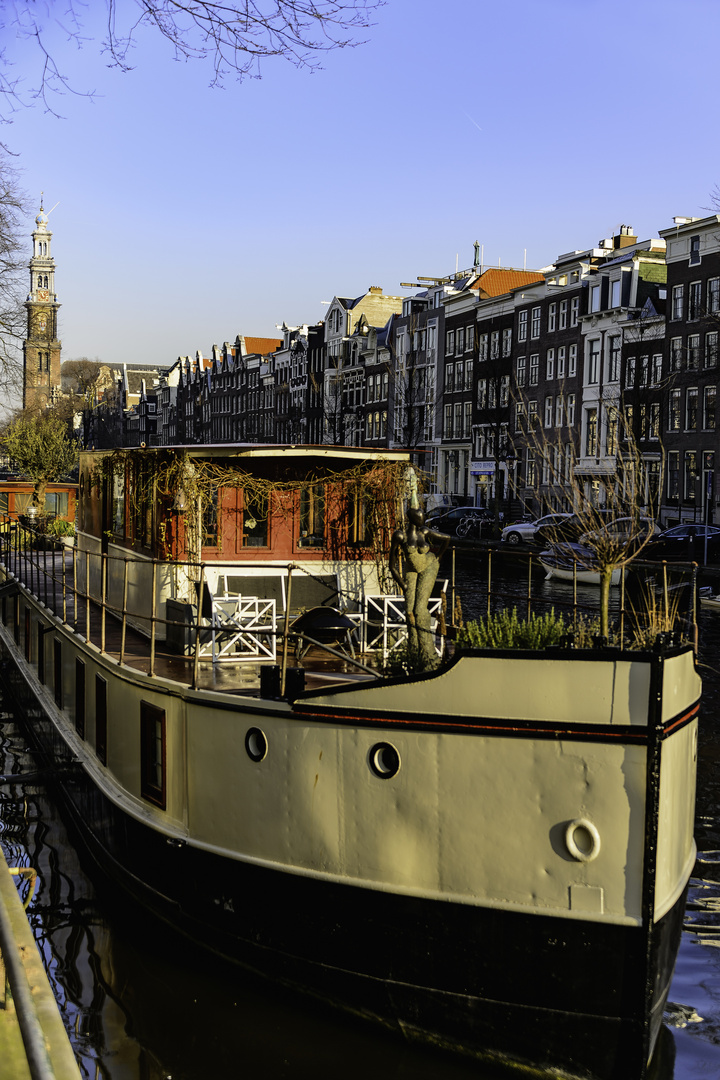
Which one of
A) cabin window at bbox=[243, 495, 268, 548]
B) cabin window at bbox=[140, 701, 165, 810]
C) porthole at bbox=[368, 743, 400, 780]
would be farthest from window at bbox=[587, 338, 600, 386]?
porthole at bbox=[368, 743, 400, 780]

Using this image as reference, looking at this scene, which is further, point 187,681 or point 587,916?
point 187,681

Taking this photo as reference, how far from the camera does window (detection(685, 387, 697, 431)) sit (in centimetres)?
4281

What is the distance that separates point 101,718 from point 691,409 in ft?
121

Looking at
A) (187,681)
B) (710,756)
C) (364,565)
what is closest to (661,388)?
(710,756)

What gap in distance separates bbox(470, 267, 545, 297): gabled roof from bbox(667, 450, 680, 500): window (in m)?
20.5

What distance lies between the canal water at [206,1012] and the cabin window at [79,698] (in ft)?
5.12

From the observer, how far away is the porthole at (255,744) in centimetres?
779

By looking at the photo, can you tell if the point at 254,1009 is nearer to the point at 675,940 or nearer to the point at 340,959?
the point at 340,959

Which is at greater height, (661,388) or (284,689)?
(661,388)

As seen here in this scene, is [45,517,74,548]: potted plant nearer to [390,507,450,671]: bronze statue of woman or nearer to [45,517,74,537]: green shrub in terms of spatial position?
[45,517,74,537]: green shrub

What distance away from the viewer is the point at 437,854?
6977 mm

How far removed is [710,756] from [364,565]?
656cm

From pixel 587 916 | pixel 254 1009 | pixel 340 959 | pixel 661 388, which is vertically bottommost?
pixel 254 1009

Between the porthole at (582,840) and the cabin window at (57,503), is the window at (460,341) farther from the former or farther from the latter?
the porthole at (582,840)
